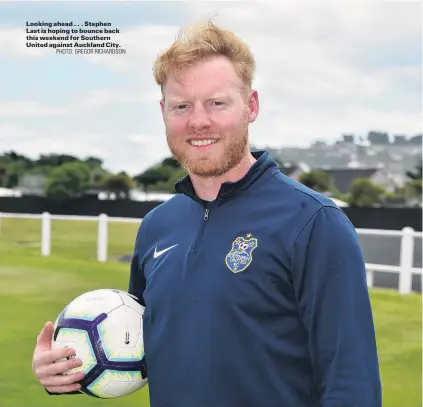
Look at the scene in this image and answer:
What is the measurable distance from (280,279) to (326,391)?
9.7 inches

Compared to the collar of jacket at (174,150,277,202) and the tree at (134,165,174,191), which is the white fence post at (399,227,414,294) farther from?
the collar of jacket at (174,150,277,202)

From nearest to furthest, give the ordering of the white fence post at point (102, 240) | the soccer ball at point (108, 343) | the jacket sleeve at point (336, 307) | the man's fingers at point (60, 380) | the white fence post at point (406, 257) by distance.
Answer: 1. the jacket sleeve at point (336, 307)
2. the man's fingers at point (60, 380)
3. the soccer ball at point (108, 343)
4. the white fence post at point (406, 257)
5. the white fence post at point (102, 240)

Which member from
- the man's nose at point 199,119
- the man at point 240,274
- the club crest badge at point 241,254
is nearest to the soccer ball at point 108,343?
the man at point 240,274

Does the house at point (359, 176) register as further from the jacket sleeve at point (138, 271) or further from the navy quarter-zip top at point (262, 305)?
the navy quarter-zip top at point (262, 305)

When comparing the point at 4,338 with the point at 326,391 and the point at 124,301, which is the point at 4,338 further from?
the point at 326,391

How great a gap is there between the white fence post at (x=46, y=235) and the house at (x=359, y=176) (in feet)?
12.1

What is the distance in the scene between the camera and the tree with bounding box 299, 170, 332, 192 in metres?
5.27

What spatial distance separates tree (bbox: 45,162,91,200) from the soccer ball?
3.40 metres

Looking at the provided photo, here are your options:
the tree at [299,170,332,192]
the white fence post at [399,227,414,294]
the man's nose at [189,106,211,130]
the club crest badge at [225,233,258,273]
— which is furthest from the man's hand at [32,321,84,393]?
the white fence post at [399,227,414,294]

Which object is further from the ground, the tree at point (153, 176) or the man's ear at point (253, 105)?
the man's ear at point (253, 105)

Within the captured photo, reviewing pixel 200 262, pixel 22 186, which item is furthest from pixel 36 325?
pixel 200 262

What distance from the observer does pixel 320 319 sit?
1257mm

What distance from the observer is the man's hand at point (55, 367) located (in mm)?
1581

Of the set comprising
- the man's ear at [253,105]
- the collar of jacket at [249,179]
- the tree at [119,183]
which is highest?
the man's ear at [253,105]
